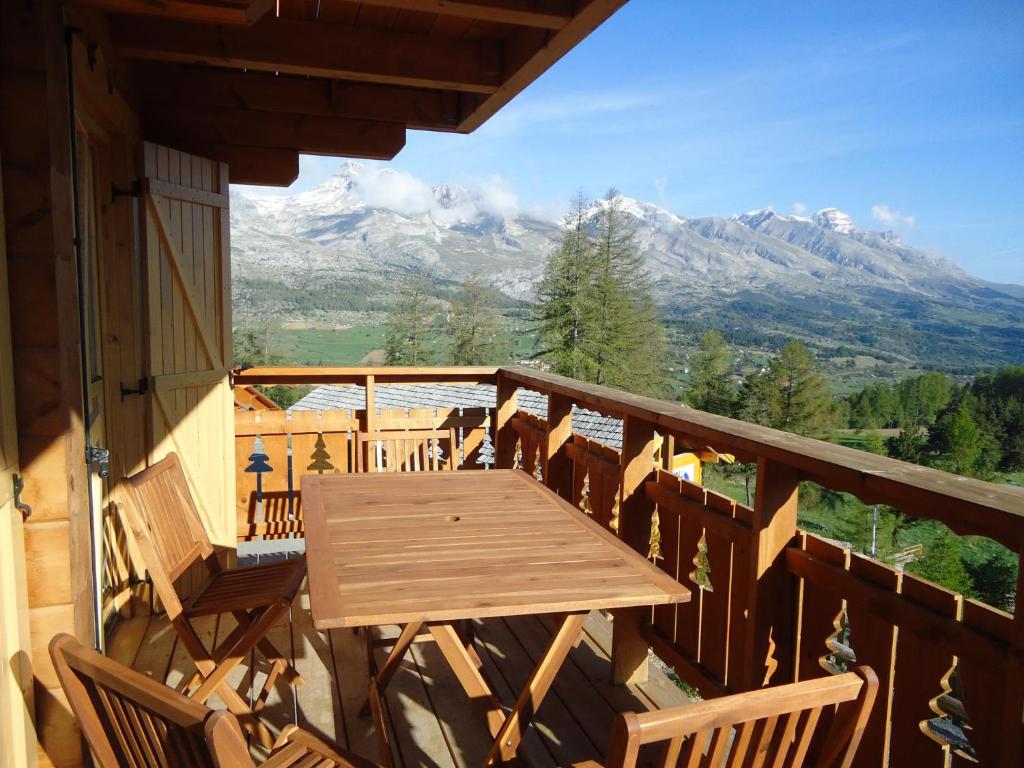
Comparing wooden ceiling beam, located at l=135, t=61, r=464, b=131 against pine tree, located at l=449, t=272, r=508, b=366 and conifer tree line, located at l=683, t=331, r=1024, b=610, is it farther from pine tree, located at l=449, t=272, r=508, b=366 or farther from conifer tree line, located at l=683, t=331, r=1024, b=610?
conifer tree line, located at l=683, t=331, r=1024, b=610

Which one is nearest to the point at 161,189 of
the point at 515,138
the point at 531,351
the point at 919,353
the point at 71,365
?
the point at 71,365

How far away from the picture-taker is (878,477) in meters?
1.52

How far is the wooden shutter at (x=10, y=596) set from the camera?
5.45ft

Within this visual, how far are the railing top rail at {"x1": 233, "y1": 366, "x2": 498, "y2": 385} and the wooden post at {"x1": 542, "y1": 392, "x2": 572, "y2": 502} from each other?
38.0 inches

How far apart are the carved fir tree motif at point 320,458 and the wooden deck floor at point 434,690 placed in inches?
43.8

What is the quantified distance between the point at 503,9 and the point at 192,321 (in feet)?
7.59

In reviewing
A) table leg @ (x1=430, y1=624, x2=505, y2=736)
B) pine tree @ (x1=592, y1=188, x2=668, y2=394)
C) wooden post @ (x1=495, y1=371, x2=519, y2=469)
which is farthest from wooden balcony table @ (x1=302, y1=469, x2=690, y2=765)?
pine tree @ (x1=592, y1=188, x2=668, y2=394)

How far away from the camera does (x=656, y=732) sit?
39.1 inches

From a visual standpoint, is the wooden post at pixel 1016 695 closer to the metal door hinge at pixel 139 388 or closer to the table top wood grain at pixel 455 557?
the table top wood grain at pixel 455 557

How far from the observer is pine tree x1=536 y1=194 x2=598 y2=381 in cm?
3497

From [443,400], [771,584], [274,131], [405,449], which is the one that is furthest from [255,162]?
[443,400]

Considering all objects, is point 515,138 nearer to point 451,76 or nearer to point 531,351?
point 531,351

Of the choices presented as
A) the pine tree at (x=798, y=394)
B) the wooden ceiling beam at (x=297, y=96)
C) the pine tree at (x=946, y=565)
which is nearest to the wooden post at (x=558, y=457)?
the wooden ceiling beam at (x=297, y=96)

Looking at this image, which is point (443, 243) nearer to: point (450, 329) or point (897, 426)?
point (897, 426)
